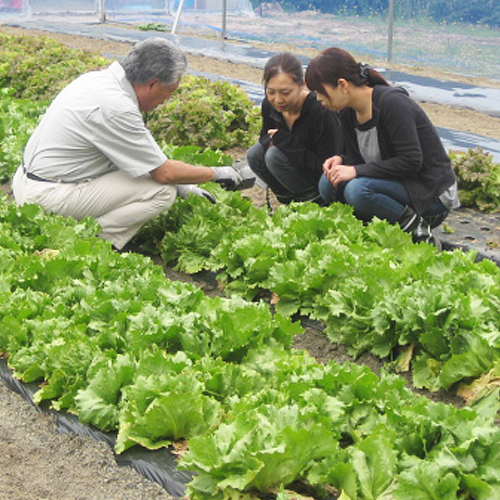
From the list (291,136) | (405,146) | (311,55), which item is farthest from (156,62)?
(311,55)

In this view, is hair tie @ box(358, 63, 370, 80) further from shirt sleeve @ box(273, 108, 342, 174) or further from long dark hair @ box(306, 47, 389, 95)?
shirt sleeve @ box(273, 108, 342, 174)

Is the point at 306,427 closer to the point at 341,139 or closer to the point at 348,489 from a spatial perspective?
the point at 348,489

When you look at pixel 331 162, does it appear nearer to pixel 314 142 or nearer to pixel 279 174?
pixel 314 142

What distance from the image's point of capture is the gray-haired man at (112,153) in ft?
18.3

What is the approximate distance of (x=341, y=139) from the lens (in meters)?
6.32

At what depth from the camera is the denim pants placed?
6.56 m

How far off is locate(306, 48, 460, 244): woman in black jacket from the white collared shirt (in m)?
1.20

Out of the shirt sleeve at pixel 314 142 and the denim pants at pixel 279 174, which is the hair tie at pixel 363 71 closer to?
the shirt sleeve at pixel 314 142

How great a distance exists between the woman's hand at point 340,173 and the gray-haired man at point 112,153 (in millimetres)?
856

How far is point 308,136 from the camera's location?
6445mm

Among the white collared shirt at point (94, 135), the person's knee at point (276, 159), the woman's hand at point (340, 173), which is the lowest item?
the person's knee at point (276, 159)

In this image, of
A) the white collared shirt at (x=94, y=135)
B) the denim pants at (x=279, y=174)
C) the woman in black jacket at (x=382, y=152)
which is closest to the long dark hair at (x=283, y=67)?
the woman in black jacket at (x=382, y=152)

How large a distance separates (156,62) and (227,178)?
1172 mm

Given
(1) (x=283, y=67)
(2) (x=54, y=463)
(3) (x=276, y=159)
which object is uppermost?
(1) (x=283, y=67)
